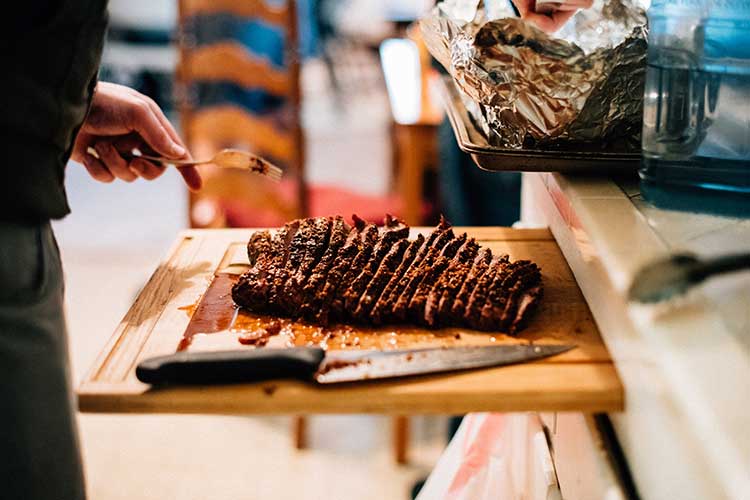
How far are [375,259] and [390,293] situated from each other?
3.3 inches

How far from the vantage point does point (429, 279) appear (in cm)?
105

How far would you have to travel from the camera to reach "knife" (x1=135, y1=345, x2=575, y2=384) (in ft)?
2.78

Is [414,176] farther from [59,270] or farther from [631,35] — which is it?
[59,270]

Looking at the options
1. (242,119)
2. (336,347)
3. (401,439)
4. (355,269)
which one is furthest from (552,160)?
(242,119)

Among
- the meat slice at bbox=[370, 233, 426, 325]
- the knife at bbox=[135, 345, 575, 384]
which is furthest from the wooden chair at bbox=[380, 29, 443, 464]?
the knife at bbox=[135, 345, 575, 384]

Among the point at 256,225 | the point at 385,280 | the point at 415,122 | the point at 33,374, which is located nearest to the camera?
the point at 33,374

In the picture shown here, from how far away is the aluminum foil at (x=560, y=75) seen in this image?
107 centimetres

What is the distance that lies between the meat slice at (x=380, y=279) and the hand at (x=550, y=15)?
1.23 feet

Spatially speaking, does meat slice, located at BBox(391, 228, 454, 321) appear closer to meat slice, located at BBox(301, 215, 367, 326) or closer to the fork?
meat slice, located at BBox(301, 215, 367, 326)

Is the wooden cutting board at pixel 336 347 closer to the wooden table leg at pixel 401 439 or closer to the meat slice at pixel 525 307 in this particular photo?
the meat slice at pixel 525 307

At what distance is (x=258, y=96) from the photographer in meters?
4.23

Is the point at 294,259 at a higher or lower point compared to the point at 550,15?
lower

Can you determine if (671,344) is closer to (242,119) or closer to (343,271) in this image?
A: (343,271)

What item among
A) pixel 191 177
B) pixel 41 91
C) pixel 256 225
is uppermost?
pixel 41 91
